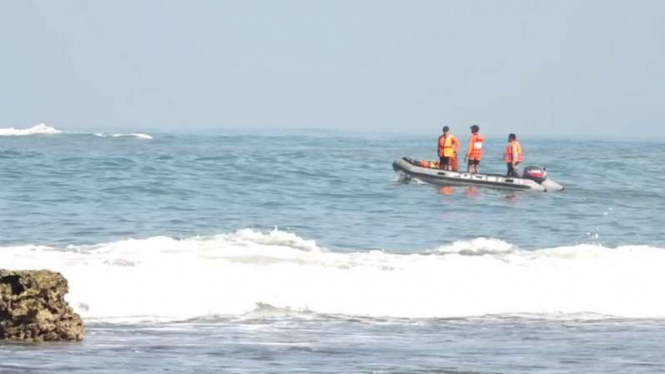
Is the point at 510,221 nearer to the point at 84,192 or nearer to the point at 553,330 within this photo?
the point at 84,192

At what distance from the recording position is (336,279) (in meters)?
16.3

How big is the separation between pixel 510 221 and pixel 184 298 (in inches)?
483

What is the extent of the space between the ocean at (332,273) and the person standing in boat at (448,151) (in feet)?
5.08

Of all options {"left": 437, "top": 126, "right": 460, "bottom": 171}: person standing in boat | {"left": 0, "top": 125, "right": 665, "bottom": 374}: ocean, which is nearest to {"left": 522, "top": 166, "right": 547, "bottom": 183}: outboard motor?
{"left": 0, "top": 125, "right": 665, "bottom": 374}: ocean

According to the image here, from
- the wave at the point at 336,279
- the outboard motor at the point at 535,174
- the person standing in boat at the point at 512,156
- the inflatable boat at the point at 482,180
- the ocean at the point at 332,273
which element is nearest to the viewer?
the ocean at the point at 332,273

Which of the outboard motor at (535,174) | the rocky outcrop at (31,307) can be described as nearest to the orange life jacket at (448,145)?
the outboard motor at (535,174)

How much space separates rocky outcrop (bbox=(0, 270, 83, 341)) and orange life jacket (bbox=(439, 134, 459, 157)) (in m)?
22.8

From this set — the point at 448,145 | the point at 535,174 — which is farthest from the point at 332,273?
the point at 535,174

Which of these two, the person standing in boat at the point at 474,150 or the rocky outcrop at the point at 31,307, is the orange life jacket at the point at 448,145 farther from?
the rocky outcrop at the point at 31,307

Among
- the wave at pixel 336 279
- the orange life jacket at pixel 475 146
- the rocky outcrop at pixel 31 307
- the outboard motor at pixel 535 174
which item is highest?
the orange life jacket at pixel 475 146

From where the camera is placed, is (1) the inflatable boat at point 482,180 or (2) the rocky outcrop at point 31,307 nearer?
(2) the rocky outcrop at point 31,307

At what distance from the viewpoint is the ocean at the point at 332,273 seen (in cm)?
1112

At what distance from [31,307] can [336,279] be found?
577 centimetres

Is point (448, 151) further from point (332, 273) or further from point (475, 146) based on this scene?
point (332, 273)
